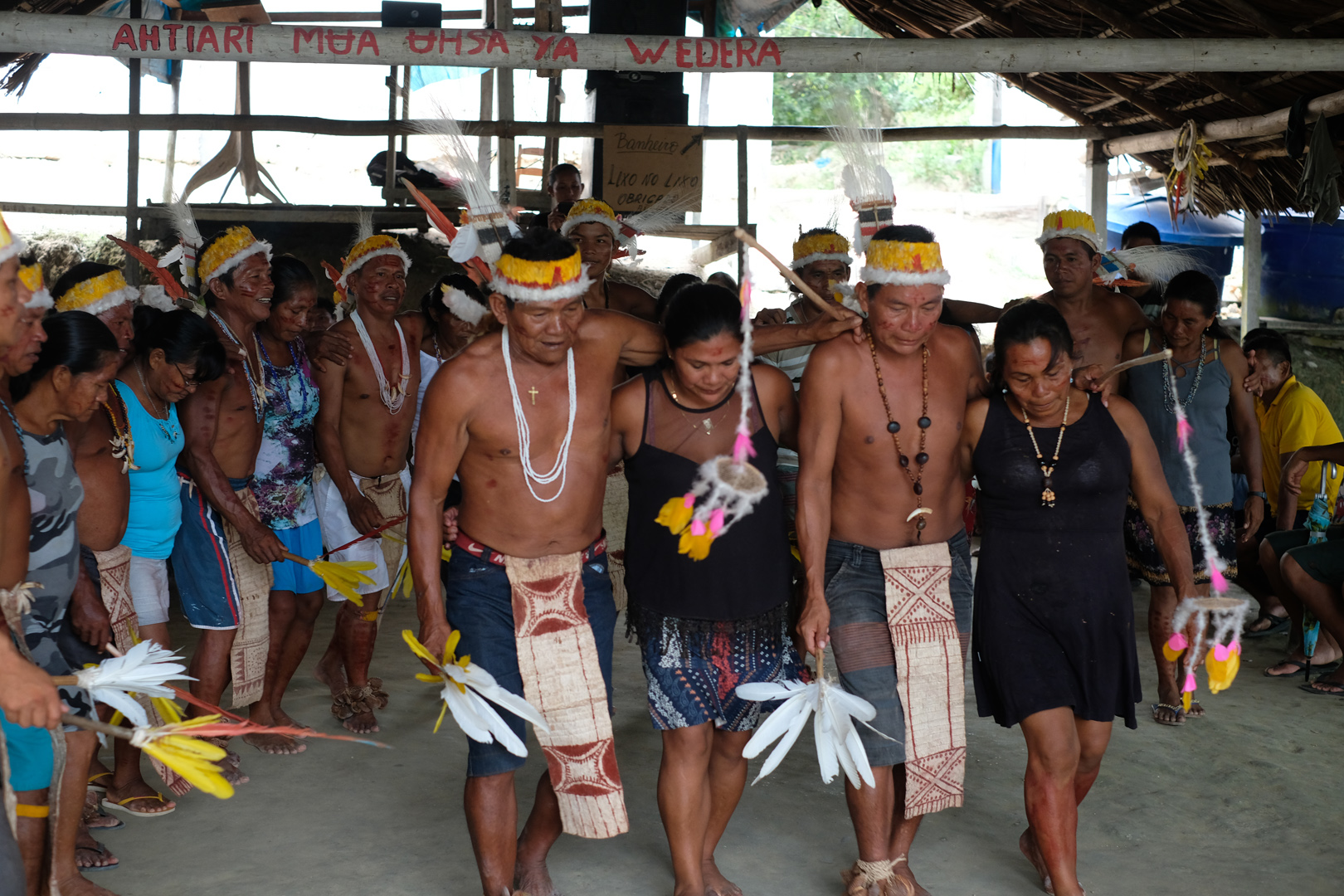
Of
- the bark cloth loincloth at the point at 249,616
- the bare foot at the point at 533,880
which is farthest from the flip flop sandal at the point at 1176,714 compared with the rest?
the bark cloth loincloth at the point at 249,616

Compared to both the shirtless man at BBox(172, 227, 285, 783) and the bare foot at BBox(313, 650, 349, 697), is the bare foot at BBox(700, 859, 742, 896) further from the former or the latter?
the bare foot at BBox(313, 650, 349, 697)

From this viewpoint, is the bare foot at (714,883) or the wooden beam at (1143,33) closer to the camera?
the bare foot at (714,883)

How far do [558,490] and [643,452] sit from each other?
257 mm

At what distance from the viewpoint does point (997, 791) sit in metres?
4.22

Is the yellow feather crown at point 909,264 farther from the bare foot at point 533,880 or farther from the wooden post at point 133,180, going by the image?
the wooden post at point 133,180

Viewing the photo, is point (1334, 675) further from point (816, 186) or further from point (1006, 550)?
point (816, 186)

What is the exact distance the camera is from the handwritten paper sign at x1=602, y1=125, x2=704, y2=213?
7152 millimetres

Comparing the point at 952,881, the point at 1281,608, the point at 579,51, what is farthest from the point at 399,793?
the point at 1281,608

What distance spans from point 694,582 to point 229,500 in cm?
180

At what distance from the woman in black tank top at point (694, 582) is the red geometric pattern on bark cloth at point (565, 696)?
155mm

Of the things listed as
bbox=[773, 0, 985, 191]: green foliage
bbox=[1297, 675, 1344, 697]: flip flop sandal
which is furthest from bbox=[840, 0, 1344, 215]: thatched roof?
bbox=[773, 0, 985, 191]: green foliage

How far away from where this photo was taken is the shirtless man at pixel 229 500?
4219 mm

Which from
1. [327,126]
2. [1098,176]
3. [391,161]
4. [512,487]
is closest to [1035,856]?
[512,487]

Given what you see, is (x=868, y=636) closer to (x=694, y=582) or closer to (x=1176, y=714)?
(x=694, y=582)
